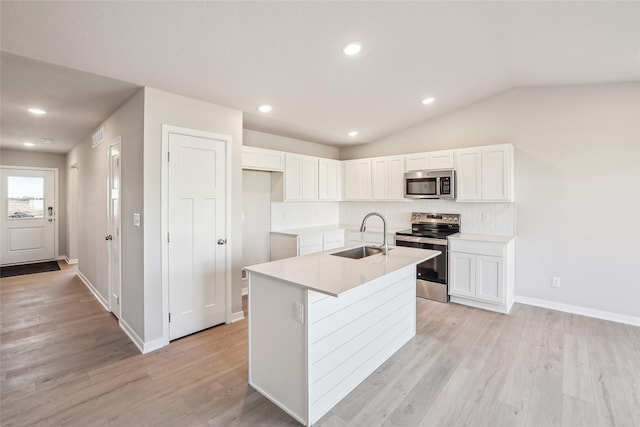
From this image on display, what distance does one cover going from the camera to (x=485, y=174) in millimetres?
3990

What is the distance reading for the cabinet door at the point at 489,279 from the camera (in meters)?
3.64

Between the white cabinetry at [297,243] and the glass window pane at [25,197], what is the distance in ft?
18.5

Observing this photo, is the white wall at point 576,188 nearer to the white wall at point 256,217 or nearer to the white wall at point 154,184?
the white wall at point 256,217

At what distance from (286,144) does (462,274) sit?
3.35 meters

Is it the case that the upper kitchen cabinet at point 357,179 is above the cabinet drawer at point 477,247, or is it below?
above

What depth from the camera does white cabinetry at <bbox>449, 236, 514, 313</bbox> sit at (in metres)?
3.64

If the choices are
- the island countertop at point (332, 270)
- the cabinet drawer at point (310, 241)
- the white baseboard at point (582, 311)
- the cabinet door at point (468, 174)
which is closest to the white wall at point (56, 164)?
the cabinet drawer at point (310, 241)

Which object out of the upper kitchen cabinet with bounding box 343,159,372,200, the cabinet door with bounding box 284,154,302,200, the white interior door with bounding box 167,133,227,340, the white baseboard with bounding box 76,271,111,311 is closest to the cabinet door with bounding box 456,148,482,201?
the upper kitchen cabinet with bounding box 343,159,372,200

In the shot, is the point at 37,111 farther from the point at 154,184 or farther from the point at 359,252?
the point at 359,252

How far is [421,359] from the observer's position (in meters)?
2.62

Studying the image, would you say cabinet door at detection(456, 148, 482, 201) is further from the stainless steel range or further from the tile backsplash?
the stainless steel range

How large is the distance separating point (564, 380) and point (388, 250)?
5.48 feet

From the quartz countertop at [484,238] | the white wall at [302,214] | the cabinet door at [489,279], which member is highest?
the white wall at [302,214]

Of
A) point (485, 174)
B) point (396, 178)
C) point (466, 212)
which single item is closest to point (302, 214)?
point (396, 178)
